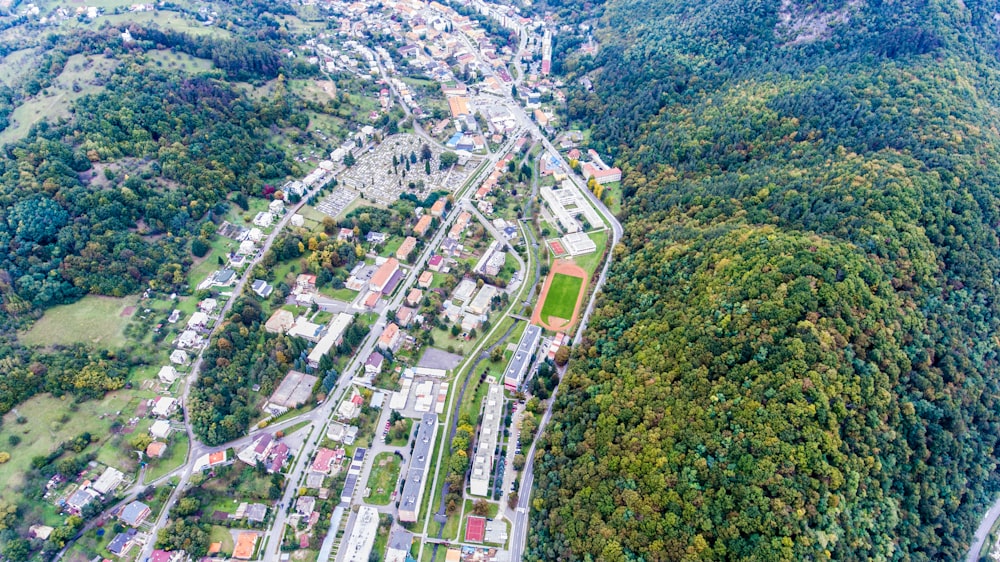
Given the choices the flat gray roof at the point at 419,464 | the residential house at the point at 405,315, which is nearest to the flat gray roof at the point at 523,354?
the flat gray roof at the point at 419,464

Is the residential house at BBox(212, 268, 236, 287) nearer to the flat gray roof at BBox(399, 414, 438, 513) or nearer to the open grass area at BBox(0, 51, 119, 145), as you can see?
the flat gray roof at BBox(399, 414, 438, 513)

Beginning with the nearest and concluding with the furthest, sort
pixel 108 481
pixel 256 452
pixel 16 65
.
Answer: pixel 108 481 → pixel 256 452 → pixel 16 65

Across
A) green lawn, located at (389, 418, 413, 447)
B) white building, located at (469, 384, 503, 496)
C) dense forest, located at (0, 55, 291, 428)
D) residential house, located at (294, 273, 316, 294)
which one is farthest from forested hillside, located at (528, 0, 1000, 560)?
dense forest, located at (0, 55, 291, 428)

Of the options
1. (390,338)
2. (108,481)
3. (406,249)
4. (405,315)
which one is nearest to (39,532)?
(108,481)

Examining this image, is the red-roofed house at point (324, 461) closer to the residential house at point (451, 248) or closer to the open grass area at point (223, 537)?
the open grass area at point (223, 537)

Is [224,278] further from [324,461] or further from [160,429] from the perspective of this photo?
[324,461]

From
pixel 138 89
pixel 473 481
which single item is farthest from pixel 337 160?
pixel 473 481
